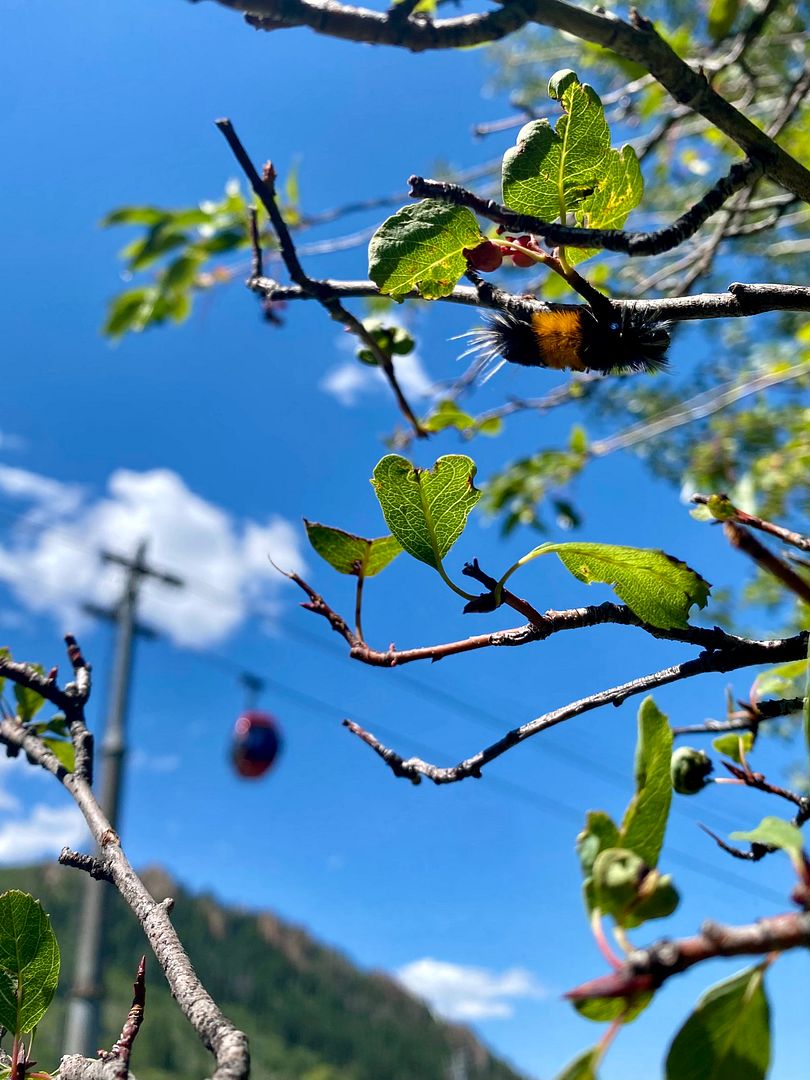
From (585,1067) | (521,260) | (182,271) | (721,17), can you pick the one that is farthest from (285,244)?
(182,271)

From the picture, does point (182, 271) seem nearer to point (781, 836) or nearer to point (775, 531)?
point (775, 531)

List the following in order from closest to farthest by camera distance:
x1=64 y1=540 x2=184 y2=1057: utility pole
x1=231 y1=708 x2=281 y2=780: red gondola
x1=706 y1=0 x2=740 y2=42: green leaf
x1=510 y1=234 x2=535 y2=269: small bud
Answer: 1. x1=510 y1=234 x2=535 y2=269: small bud
2. x1=706 y1=0 x2=740 y2=42: green leaf
3. x1=64 y1=540 x2=184 y2=1057: utility pole
4. x1=231 y1=708 x2=281 y2=780: red gondola

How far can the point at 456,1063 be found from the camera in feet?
78.7

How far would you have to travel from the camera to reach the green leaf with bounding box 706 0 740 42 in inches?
67.3

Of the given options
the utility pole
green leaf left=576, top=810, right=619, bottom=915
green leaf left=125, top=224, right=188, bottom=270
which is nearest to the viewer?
green leaf left=576, top=810, right=619, bottom=915

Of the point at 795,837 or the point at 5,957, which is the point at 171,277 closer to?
the point at 5,957

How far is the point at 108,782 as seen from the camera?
1061 centimetres

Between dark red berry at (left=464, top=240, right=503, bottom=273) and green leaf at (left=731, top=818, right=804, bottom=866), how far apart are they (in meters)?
0.38

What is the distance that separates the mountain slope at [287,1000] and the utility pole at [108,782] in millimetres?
17582

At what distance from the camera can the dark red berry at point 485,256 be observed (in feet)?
2.01

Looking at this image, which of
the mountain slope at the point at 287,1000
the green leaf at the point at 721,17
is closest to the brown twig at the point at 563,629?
the green leaf at the point at 721,17

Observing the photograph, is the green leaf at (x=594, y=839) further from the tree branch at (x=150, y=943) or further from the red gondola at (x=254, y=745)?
the red gondola at (x=254, y=745)

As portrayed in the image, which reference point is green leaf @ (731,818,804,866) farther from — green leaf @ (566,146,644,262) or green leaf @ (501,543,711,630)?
green leaf @ (566,146,644,262)

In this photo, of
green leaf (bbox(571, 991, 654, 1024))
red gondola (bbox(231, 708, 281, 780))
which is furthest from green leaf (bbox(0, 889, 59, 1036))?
red gondola (bbox(231, 708, 281, 780))
